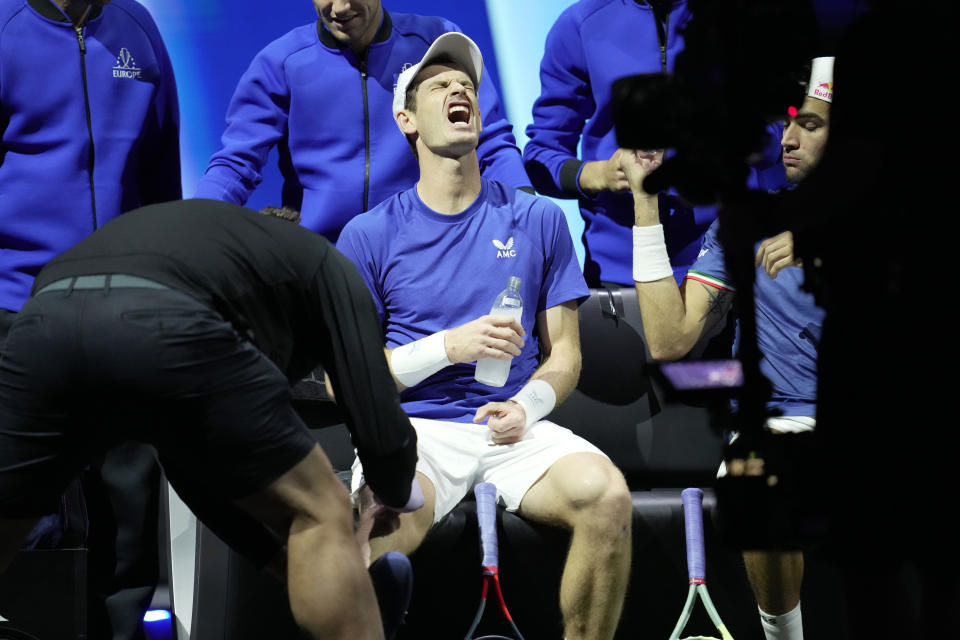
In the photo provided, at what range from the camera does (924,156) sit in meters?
1.09

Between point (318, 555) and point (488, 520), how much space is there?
0.93 m

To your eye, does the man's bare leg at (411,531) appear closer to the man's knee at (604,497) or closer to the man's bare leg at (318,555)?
the man's knee at (604,497)

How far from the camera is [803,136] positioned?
10.2 ft

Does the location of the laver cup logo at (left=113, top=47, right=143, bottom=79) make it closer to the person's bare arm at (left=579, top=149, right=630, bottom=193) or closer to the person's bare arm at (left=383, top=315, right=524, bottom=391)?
the person's bare arm at (left=383, top=315, right=524, bottom=391)

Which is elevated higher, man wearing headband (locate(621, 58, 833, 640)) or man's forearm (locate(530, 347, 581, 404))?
man wearing headband (locate(621, 58, 833, 640))

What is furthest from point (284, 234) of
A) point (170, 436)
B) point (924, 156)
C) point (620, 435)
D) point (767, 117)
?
point (620, 435)

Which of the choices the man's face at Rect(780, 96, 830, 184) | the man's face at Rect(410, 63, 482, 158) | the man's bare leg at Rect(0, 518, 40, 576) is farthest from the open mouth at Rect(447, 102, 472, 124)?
the man's bare leg at Rect(0, 518, 40, 576)

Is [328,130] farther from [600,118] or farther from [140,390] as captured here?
[140,390]

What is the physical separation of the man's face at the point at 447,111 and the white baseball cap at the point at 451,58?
0.03m

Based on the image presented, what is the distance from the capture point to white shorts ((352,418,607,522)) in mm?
2771

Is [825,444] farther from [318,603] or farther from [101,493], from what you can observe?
[101,493]

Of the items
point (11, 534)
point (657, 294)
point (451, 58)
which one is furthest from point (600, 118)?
point (11, 534)

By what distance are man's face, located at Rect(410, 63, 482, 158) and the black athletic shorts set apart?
59.4 inches

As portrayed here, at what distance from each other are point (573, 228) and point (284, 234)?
9.77 feet
